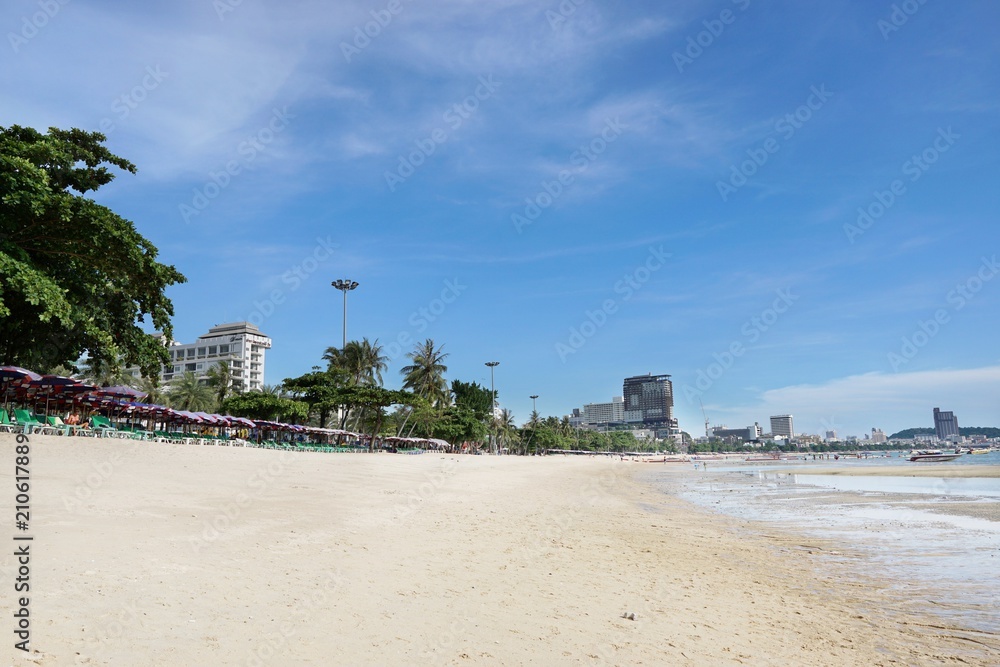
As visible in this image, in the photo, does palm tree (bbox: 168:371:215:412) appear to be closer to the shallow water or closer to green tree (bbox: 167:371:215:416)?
green tree (bbox: 167:371:215:416)

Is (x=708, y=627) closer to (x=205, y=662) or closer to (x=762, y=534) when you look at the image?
(x=205, y=662)

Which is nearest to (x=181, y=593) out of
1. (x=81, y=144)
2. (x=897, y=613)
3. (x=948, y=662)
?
(x=948, y=662)

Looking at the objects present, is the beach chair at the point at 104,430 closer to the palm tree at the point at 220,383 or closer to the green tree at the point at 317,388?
the green tree at the point at 317,388

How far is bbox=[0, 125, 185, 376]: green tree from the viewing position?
44.2 feet

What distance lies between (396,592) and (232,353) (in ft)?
515

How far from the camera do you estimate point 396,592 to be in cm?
639

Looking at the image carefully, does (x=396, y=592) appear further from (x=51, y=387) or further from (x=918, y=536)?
(x=51, y=387)

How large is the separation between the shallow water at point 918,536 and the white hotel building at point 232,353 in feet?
469

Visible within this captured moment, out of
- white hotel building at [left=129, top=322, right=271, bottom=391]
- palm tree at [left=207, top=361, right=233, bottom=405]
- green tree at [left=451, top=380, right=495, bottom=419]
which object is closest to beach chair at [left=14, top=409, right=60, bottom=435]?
palm tree at [left=207, top=361, right=233, bottom=405]

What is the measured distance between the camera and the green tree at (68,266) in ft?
44.2

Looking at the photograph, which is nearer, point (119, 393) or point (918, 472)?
point (119, 393)

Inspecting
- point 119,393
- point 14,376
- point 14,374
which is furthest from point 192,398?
point 14,374

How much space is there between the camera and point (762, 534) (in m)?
13.9

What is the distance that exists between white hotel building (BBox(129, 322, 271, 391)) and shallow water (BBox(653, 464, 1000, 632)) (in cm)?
14303
